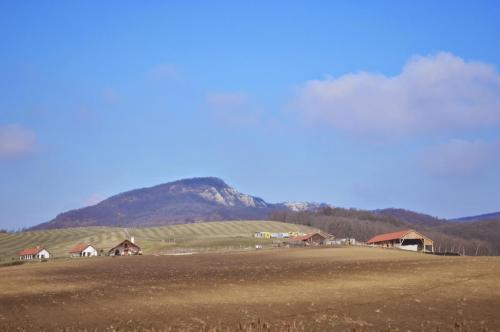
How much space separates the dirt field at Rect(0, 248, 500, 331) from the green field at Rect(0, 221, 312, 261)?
240 feet

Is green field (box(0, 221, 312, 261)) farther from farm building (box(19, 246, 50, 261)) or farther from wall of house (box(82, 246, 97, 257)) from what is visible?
wall of house (box(82, 246, 97, 257))

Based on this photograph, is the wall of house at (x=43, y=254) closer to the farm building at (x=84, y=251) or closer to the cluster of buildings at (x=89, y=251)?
the cluster of buildings at (x=89, y=251)

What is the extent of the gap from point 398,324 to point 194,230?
156 meters

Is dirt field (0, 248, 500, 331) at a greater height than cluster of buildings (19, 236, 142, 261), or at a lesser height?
lesser

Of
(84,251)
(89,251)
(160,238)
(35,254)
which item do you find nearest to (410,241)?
(89,251)

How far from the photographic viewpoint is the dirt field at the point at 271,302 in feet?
82.6

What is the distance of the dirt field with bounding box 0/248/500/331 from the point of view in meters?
25.2

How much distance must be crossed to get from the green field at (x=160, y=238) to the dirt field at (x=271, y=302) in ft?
240

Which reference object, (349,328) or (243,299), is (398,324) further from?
(243,299)

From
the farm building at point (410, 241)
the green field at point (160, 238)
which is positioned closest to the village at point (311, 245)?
the farm building at point (410, 241)

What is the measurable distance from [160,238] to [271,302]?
5080 inches

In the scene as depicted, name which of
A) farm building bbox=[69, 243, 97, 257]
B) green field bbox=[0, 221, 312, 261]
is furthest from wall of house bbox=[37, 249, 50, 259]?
farm building bbox=[69, 243, 97, 257]

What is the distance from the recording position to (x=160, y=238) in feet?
515

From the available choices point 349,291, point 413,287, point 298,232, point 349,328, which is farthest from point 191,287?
point 298,232
